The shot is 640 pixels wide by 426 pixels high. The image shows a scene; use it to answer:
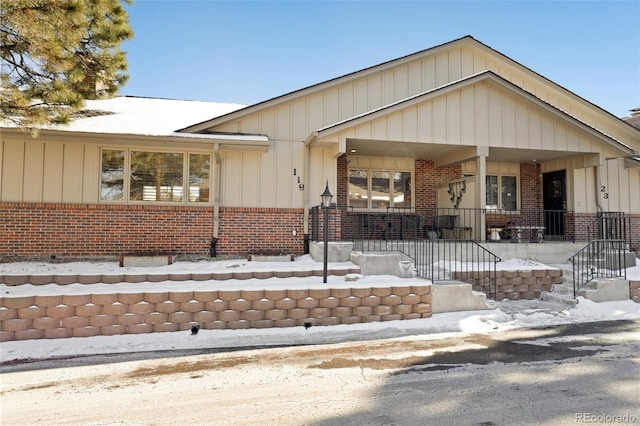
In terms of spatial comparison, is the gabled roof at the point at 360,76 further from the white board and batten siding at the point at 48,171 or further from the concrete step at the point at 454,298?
the concrete step at the point at 454,298

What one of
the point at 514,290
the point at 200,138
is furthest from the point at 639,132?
the point at 200,138

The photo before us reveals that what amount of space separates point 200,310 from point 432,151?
8311mm

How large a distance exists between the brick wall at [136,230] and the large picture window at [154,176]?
0.99 ft

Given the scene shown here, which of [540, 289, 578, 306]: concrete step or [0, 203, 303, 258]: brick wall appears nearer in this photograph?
[540, 289, 578, 306]: concrete step

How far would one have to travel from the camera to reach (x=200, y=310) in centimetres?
571

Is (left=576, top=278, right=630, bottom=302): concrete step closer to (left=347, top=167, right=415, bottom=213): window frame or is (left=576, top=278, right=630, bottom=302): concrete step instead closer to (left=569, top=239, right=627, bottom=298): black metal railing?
(left=569, top=239, right=627, bottom=298): black metal railing

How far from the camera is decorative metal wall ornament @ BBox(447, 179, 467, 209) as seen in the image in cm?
1159

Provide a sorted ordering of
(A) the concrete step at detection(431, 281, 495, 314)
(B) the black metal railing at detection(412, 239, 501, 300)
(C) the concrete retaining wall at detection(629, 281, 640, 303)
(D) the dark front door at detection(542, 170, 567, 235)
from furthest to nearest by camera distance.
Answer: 1. (D) the dark front door at detection(542, 170, 567, 235)
2. (B) the black metal railing at detection(412, 239, 501, 300)
3. (C) the concrete retaining wall at detection(629, 281, 640, 303)
4. (A) the concrete step at detection(431, 281, 495, 314)

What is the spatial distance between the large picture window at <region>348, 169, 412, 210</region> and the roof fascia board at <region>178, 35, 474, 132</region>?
2.92 metres

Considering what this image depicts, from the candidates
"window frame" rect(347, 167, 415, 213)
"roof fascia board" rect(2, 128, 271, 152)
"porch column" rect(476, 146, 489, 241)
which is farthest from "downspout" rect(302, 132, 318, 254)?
"porch column" rect(476, 146, 489, 241)

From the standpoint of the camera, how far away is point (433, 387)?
3.82 meters

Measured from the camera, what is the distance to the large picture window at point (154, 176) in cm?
900

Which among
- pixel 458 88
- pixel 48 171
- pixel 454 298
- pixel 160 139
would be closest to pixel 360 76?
pixel 458 88

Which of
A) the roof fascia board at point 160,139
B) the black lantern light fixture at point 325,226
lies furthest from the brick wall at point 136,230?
the black lantern light fixture at point 325,226
